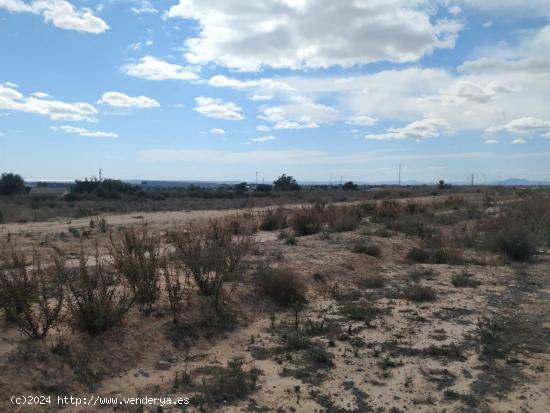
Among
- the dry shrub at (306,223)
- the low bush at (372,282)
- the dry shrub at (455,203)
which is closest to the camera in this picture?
the low bush at (372,282)

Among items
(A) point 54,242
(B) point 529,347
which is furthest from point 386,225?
(B) point 529,347

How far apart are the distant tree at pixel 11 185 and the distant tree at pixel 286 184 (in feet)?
131

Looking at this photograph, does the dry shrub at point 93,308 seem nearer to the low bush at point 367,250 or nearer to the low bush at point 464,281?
the low bush at point 464,281

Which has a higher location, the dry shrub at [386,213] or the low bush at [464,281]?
the dry shrub at [386,213]

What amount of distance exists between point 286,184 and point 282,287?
283ft

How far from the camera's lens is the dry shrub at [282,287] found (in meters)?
9.43

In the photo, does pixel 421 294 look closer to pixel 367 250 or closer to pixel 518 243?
pixel 367 250

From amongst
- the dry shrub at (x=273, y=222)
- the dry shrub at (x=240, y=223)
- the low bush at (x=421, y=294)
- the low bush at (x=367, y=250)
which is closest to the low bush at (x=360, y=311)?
the low bush at (x=421, y=294)

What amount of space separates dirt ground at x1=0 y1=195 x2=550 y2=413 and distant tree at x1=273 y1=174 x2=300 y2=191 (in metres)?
82.3

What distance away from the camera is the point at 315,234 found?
59.5 feet

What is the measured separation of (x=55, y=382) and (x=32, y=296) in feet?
5.18

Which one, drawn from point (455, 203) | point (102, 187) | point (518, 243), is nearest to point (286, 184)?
point (102, 187)

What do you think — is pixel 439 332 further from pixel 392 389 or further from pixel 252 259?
pixel 252 259

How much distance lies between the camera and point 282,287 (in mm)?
9477
